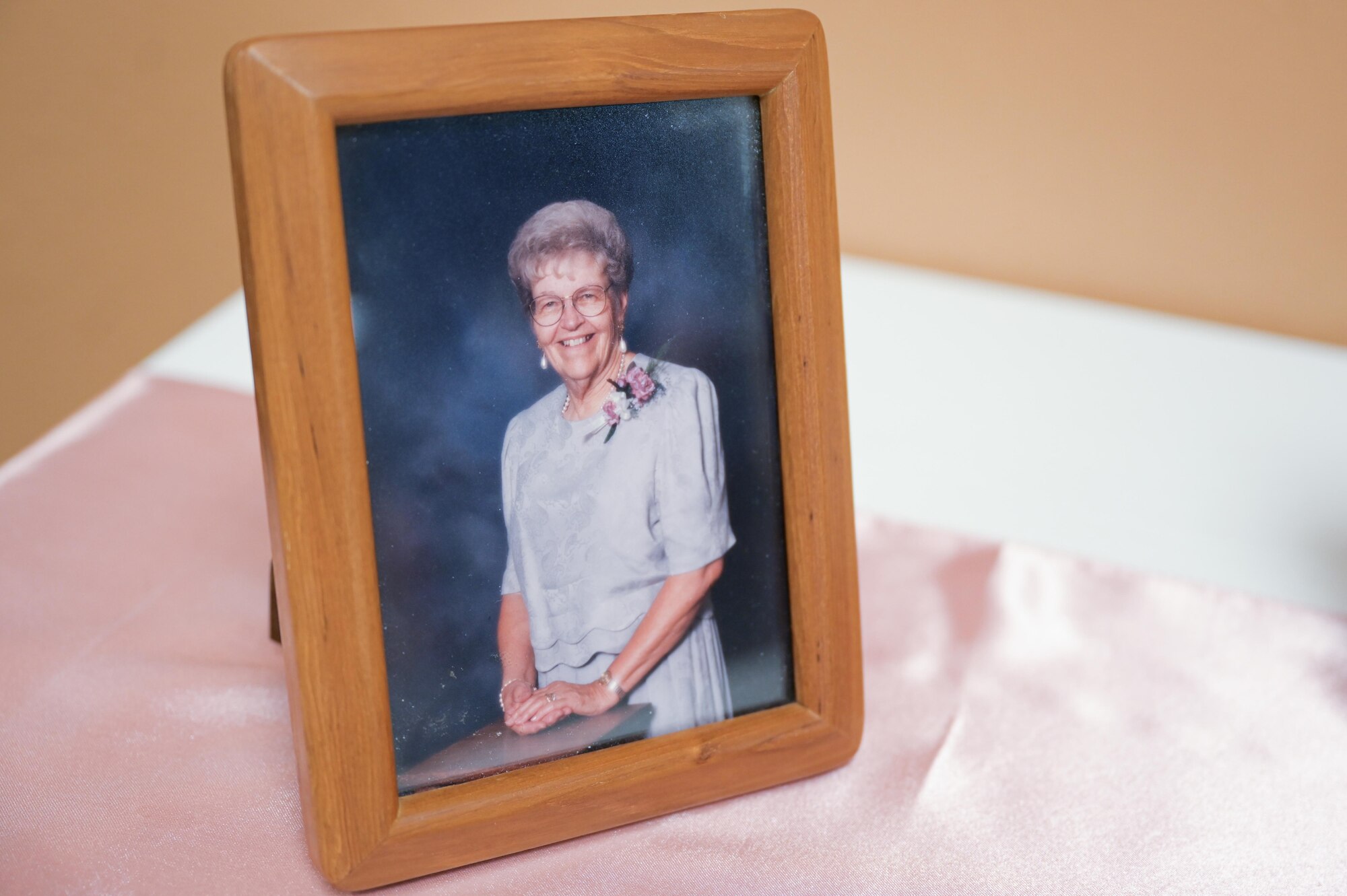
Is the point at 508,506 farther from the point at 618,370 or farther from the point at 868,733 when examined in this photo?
the point at 868,733

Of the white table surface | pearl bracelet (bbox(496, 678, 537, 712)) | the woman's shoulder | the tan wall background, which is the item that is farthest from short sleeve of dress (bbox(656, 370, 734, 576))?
the tan wall background

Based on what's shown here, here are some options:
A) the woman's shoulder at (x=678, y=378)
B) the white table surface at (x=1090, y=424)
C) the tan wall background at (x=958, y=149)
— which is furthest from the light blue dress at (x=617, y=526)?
the tan wall background at (x=958, y=149)

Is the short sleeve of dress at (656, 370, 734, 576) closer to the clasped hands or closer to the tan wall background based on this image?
the clasped hands

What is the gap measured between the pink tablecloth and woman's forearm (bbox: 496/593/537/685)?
10 cm

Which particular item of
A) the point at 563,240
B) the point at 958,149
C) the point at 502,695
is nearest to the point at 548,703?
the point at 502,695

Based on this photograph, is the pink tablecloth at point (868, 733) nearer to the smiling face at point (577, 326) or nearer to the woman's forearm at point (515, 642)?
the woman's forearm at point (515, 642)

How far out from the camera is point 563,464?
0.67 meters

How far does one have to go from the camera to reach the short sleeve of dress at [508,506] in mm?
658

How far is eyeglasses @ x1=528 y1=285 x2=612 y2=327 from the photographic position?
65 cm

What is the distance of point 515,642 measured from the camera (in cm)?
68

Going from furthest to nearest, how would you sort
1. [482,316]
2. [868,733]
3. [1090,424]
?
[1090,424], [868,733], [482,316]

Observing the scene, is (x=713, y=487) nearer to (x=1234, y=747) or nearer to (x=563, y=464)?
(x=563, y=464)

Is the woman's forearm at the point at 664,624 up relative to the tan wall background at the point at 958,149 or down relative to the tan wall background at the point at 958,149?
down

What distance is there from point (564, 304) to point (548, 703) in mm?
217
